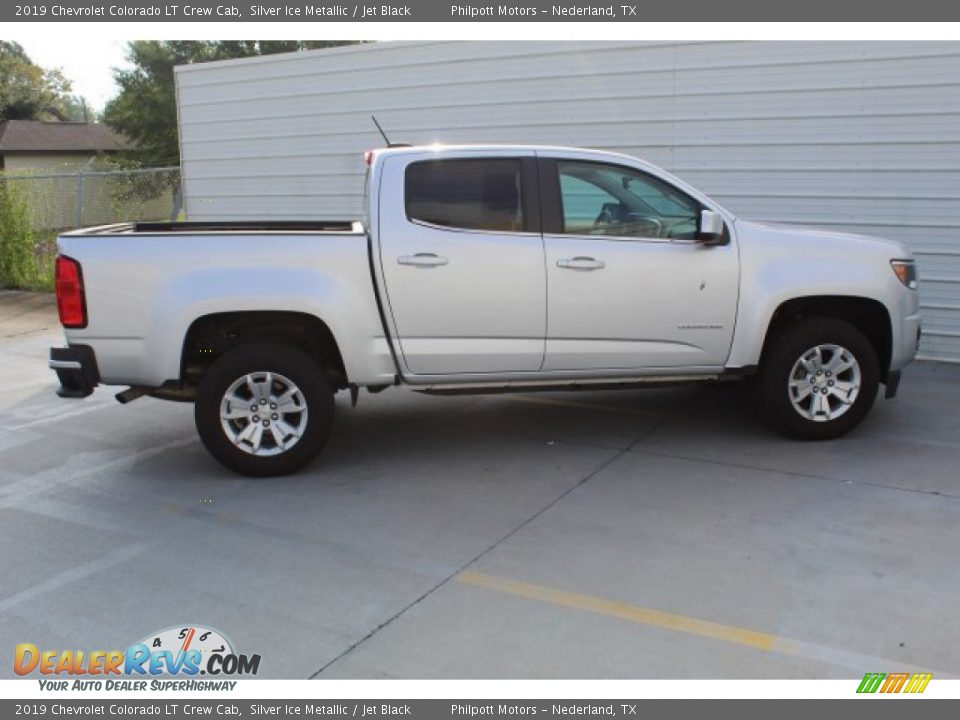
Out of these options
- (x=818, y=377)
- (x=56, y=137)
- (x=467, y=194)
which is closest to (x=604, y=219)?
(x=467, y=194)

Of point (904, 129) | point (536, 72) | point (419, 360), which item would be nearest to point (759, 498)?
point (419, 360)

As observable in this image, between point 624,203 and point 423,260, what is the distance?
1381 millimetres

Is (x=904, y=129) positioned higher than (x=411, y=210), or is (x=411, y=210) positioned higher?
(x=904, y=129)

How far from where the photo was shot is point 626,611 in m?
4.00

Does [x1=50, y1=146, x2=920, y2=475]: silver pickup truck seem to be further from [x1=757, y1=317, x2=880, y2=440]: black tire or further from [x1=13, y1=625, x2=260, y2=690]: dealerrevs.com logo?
[x1=13, y1=625, x2=260, y2=690]: dealerrevs.com logo

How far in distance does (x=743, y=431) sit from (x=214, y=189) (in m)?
9.52

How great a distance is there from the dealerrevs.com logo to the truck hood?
4077 millimetres

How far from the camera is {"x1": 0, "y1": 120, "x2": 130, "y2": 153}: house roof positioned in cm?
3888

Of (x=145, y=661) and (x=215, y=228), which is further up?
(x=215, y=228)

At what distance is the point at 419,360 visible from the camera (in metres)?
5.80

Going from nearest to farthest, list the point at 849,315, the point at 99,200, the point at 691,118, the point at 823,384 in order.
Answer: the point at 823,384
the point at 849,315
the point at 691,118
the point at 99,200

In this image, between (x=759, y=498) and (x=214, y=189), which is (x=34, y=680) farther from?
(x=214, y=189)

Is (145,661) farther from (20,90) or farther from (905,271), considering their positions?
(20,90)

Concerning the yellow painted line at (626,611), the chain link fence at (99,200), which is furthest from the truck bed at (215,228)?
the chain link fence at (99,200)
